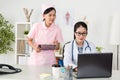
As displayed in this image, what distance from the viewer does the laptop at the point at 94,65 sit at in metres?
2.02

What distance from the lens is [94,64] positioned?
2049 mm

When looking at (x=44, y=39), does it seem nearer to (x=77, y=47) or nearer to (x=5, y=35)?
(x=77, y=47)

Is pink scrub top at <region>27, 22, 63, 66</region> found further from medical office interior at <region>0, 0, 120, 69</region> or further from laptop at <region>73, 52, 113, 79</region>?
medical office interior at <region>0, 0, 120, 69</region>

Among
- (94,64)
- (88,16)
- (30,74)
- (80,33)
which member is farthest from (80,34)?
(88,16)

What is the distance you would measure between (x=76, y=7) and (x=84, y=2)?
18cm

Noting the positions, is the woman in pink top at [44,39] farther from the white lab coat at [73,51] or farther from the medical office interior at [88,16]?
the medical office interior at [88,16]

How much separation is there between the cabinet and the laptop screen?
2817 mm

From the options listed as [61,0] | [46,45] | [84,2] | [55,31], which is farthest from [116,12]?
[46,45]

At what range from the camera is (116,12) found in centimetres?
422

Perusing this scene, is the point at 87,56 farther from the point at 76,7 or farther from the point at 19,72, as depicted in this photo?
the point at 76,7

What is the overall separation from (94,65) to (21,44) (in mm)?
2960

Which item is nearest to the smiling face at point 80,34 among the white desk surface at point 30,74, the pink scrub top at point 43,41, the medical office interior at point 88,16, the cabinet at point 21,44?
the white desk surface at point 30,74

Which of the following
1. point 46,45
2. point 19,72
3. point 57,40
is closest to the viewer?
point 19,72

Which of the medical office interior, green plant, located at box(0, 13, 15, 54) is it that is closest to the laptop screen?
the medical office interior
